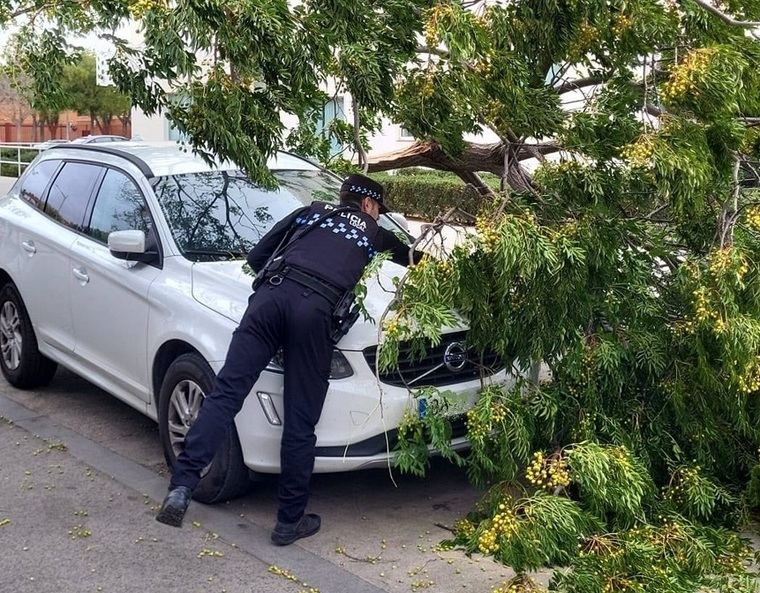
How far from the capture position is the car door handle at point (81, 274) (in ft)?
20.5

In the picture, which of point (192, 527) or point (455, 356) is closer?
point (192, 527)

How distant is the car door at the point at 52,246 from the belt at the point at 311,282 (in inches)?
86.1

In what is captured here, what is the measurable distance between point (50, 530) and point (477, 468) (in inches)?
84.7

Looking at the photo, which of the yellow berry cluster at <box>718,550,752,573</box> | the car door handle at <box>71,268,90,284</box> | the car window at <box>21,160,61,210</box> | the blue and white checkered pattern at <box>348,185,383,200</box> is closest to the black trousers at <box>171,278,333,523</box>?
the blue and white checkered pattern at <box>348,185,383,200</box>

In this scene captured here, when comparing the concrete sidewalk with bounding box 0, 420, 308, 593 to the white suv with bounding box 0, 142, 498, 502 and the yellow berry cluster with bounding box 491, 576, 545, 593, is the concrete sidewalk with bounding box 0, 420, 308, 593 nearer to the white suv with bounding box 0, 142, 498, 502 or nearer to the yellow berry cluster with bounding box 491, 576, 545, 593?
the white suv with bounding box 0, 142, 498, 502

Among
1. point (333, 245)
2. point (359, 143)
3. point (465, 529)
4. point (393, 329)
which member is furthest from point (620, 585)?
point (359, 143)

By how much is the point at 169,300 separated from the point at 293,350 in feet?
3.38

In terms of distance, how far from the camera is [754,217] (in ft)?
14.7

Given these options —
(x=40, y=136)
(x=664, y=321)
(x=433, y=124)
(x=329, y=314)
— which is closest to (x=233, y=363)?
(x=329, y=314)

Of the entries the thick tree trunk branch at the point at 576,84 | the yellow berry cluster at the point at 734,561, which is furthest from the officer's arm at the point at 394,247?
the yellow berry cluster at the point at 734,561

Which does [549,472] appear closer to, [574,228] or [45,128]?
[574,228]

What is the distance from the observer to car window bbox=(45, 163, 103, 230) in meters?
6.65

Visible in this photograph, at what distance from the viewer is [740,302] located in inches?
171

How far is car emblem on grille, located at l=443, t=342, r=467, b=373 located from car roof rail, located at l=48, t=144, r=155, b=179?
225 centimetres
